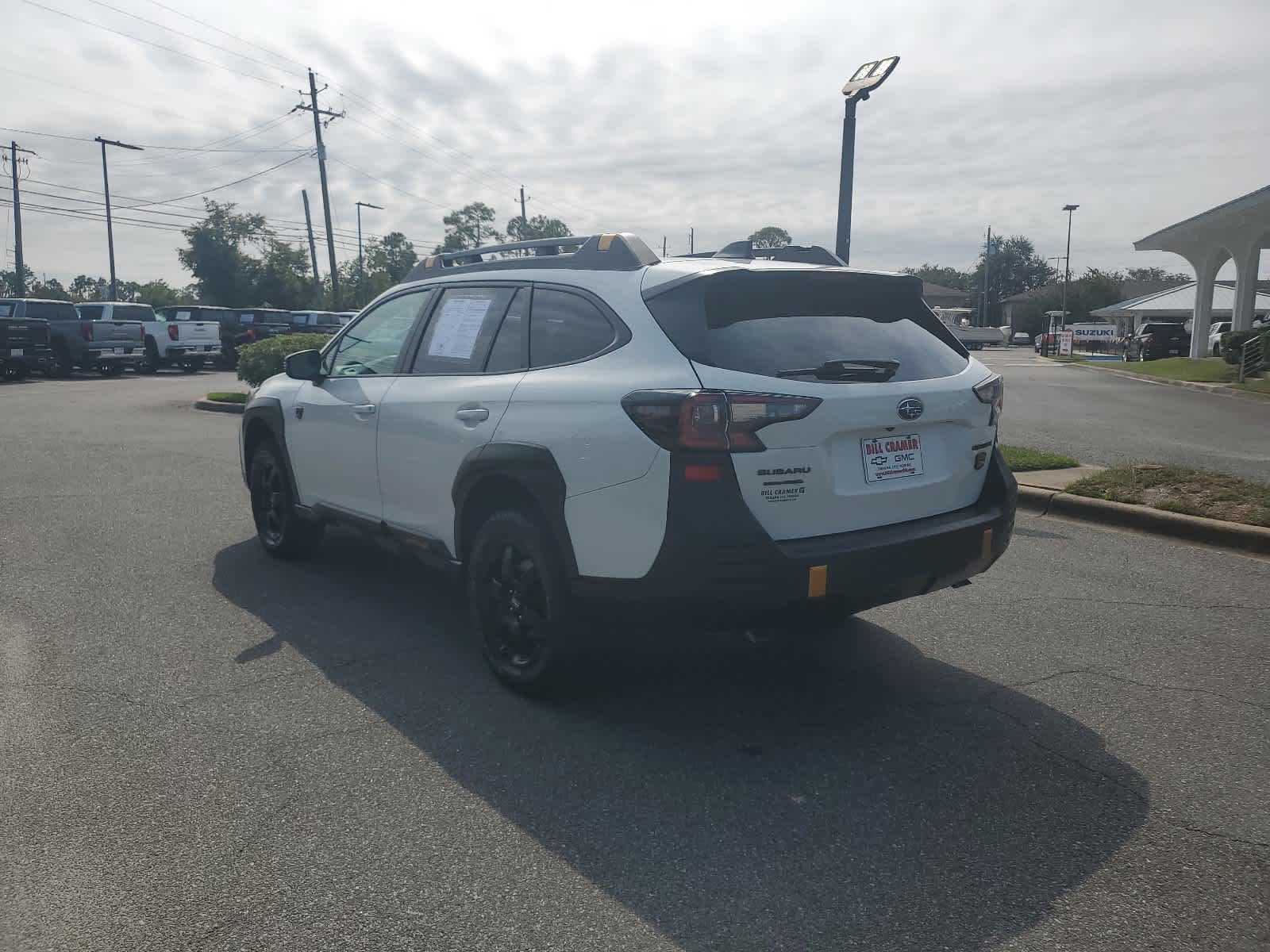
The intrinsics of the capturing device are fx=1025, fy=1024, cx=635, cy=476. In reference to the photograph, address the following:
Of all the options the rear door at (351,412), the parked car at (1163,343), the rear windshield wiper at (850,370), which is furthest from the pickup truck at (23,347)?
the parked car at (1163,343)

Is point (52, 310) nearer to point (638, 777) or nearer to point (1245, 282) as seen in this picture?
point (638, 777)

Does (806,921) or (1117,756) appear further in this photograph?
(1117,756)

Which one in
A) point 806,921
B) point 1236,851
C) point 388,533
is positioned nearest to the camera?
point 806,921

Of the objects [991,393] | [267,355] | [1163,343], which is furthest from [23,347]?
[1163,343]

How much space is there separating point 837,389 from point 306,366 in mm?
3418

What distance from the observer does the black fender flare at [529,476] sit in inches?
153

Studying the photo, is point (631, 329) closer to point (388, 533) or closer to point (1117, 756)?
point (388, 533)

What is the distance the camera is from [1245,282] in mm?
31469

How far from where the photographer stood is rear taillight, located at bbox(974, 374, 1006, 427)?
419cm

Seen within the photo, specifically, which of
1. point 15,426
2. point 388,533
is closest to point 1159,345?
point 15,426

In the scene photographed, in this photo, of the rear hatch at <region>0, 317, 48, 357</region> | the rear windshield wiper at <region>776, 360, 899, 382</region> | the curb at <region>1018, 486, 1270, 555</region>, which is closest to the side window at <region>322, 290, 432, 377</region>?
the rear windshield wiper at <region>776, 360, 899, 382</region>

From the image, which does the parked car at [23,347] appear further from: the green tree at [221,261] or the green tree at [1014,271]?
the green tree at [1014,271]

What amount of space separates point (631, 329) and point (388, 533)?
6.47 ft

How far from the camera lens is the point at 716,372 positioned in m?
3.55
